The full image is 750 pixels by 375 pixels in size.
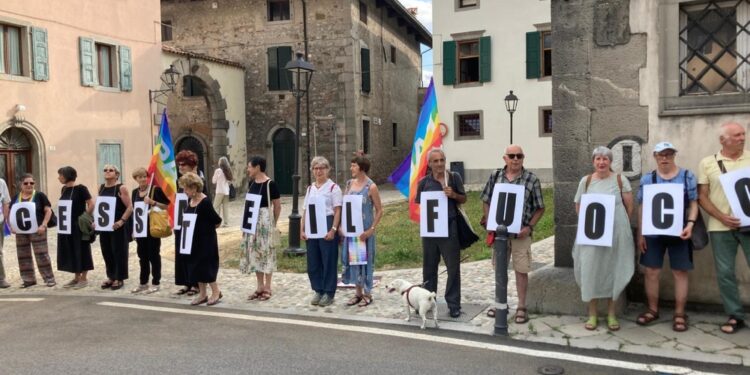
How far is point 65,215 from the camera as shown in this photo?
26.8 ft

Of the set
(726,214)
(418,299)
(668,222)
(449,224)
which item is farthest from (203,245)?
(726,214)

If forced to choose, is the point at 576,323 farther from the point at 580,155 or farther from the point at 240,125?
the point at 240,125

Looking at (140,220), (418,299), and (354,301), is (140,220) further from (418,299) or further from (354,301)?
(418,299)

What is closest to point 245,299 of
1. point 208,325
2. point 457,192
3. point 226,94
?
point 208,325

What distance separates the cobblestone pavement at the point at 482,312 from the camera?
4966mm

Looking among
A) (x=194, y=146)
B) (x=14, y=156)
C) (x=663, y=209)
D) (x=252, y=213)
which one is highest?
(x=194, y=146)

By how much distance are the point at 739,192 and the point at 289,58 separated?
2142 cm

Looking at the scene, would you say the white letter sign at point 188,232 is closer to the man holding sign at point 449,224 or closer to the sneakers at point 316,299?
the sneakers at point 316,299

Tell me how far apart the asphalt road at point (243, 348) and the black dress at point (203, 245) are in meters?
0.44

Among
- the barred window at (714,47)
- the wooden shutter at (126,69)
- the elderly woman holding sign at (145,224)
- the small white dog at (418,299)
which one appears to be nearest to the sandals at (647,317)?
the small white dog at (418,299)

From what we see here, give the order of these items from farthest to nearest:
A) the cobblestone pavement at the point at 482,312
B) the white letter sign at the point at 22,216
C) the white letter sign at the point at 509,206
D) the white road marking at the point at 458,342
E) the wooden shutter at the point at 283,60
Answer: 1. the wooden shutter at the point at 283,60
2. the white letter sign at the point at 22,216
3. the white letter sign at the point at 509,206
4. the cobblestone pavement at the point at 482,312
5. the white road marking at the point at 458,342

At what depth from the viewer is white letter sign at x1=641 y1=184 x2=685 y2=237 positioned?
16.9 feet

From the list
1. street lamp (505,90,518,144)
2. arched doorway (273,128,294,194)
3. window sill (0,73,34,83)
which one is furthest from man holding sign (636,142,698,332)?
arched doorway (273,128,294,194)

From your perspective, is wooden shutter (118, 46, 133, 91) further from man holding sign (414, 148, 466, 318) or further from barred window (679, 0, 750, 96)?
barred window (679, 0, 750, 96)
